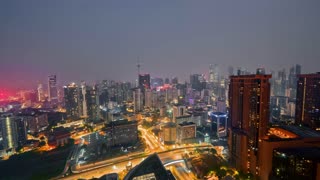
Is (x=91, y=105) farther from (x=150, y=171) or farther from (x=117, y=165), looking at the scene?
(x=150, y=171)

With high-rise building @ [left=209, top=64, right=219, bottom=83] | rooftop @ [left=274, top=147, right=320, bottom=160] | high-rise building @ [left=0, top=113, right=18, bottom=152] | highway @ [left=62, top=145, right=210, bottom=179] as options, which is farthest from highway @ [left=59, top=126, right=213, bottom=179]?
high-rise building @ [left=209, top=64, right=219, bottom=83]

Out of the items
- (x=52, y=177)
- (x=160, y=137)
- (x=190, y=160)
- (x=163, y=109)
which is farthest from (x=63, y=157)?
(x=163, y=109)

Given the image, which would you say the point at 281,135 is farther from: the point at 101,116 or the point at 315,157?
the point at 101,116

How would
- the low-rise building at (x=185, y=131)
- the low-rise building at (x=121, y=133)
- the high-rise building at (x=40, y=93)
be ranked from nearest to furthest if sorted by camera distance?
the low-rise building at (x=121, y=133) → the low-rise building at (x=185, y=131) → the high-rise building at (x=40, y=93)

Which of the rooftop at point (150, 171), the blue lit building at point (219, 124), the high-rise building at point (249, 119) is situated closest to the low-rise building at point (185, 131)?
the blue lit building at point (219, 124)

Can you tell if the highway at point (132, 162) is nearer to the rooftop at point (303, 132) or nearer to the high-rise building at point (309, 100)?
the rooftop at point (303, 132)

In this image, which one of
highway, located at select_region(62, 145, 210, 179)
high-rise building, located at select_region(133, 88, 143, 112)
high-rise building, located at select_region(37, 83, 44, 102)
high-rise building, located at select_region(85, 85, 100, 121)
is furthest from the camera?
high-rise building, located at select_region(37, 83, 44, 102)

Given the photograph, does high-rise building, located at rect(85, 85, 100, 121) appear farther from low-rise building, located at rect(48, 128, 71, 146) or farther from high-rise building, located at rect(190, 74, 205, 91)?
high-rise building, located at rect(190, 74, 205, 91)
